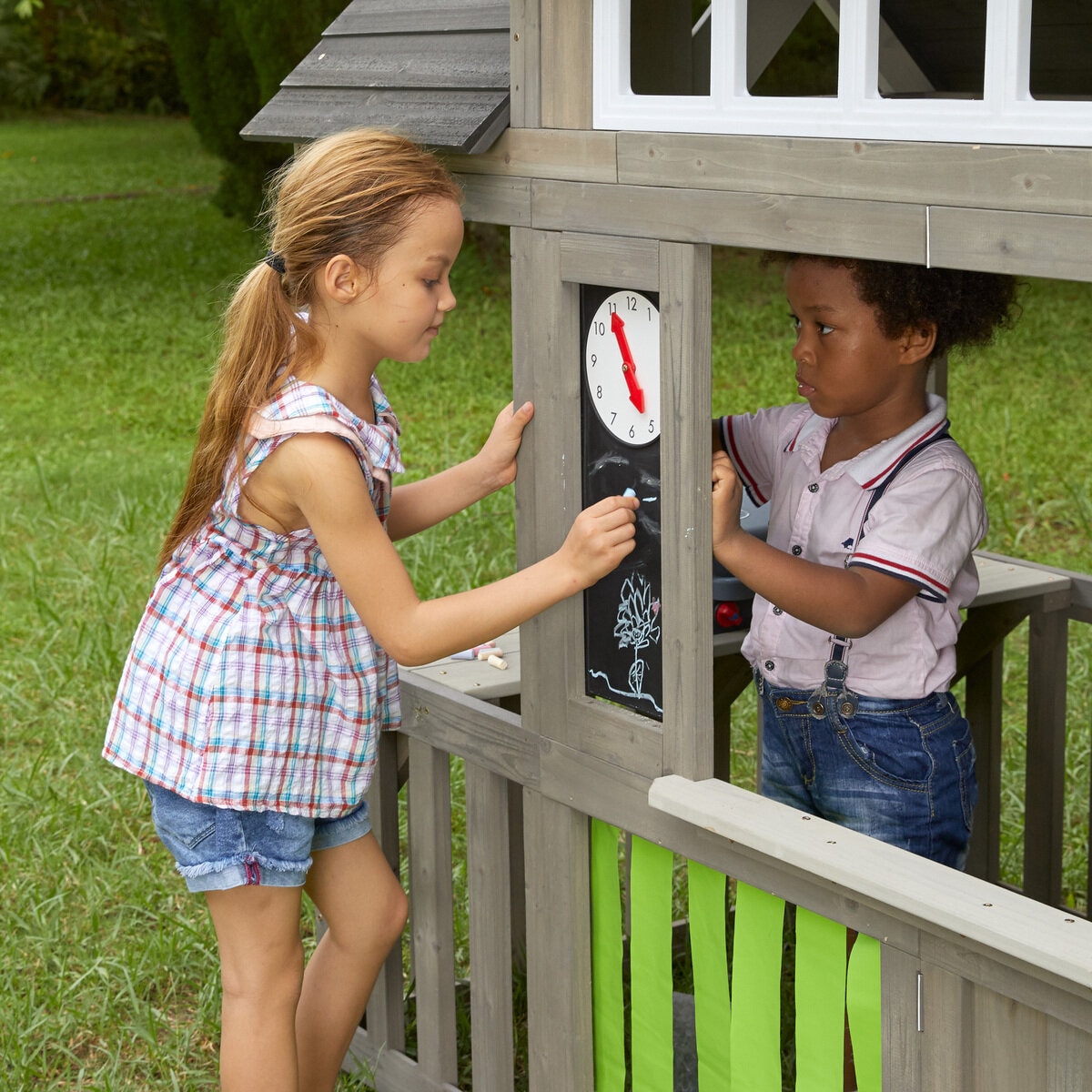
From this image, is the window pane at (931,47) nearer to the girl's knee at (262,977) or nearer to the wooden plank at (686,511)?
the wooden plank at (686,511)

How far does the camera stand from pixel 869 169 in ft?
5.87

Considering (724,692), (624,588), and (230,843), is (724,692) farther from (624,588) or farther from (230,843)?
(230,843)

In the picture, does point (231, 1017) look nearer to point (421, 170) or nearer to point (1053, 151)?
point (421, 170)

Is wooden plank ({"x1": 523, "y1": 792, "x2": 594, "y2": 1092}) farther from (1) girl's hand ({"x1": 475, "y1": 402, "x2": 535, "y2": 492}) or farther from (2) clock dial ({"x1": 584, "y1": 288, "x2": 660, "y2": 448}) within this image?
(2) clock dial ({"x1": 584, "y1": 288, "x2": 660, "y2": 448})

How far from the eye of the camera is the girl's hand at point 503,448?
93.2 inches

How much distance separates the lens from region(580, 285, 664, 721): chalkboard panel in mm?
2199

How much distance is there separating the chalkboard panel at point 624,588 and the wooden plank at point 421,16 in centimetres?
50

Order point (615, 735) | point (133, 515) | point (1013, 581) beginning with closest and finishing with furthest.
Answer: point (615, 735) < point (1013, 581) < point (133, 515)

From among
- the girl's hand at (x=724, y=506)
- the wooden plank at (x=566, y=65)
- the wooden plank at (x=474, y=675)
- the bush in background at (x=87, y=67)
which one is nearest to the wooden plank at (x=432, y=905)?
the wooden plank at (x=474, y=675)

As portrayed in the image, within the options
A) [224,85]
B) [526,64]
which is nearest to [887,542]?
[526,64]

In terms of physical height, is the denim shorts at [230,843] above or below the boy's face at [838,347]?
below

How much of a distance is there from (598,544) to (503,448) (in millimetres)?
301

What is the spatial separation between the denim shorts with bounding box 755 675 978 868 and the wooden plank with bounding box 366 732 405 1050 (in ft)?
2.64

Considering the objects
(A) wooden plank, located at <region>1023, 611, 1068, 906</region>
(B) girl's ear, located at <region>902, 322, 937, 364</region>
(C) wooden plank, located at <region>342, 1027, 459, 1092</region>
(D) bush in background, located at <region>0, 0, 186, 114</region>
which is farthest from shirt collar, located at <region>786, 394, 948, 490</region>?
(D) bush in background, located at <region>0, 0, 186, 114</region>
